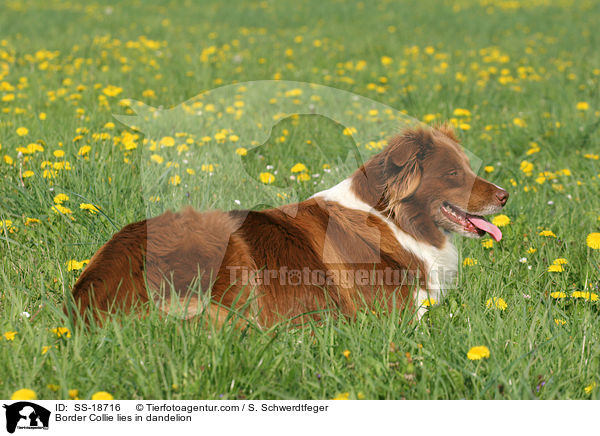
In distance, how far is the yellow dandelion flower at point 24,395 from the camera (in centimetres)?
190

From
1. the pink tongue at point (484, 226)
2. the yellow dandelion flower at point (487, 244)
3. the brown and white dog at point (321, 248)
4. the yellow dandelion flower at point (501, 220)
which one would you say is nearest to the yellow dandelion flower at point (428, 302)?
the brown and white dog at point (321, 248)

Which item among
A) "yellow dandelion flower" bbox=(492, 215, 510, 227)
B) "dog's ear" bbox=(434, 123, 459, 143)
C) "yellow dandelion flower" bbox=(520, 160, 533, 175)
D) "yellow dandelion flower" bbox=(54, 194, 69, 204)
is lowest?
"yellow dandelion flower" bbox=(492, 215, 510, 227)

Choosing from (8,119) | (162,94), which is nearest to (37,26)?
(162,94)

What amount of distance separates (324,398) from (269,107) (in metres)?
4.65

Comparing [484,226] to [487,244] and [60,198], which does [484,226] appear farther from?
[60,198]

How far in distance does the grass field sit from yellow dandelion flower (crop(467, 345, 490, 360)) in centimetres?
6

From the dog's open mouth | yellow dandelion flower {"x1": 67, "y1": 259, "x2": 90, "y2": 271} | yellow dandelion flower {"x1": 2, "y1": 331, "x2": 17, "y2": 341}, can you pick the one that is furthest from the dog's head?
yellow dandelion flower {"x1": 2, "y1": 331, "x2": 17, "y2": 341}

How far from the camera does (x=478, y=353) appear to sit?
2.07m

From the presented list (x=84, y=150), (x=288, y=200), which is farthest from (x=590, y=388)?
(x=84, y=150)

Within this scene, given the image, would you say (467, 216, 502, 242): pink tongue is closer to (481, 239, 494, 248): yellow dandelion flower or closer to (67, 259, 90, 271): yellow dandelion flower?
(481, 239, 494, 248): yellow dandelion flower

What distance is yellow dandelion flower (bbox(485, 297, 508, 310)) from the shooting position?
104 inches

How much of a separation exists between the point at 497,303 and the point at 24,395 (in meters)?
2.08
